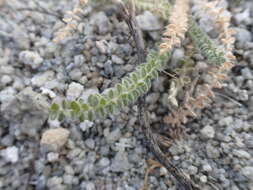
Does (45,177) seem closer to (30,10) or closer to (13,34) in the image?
(13,34)

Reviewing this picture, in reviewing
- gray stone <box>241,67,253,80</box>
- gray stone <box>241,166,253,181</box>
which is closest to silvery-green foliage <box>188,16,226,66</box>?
gray stone <box>241,67,253,80</box>

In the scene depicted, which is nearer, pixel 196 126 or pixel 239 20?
pixel 196 126

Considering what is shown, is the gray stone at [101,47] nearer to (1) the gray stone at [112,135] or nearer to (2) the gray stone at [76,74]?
(2) the gray stone at [76,74]

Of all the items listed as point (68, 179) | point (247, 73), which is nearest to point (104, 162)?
point (68, 179)

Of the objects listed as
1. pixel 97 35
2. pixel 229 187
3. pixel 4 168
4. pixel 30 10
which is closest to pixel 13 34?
pixel 30 10

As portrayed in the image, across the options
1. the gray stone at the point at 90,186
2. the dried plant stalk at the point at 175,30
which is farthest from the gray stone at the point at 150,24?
the gray stone at the point at 90,186

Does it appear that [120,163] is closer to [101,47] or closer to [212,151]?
[212,151]
